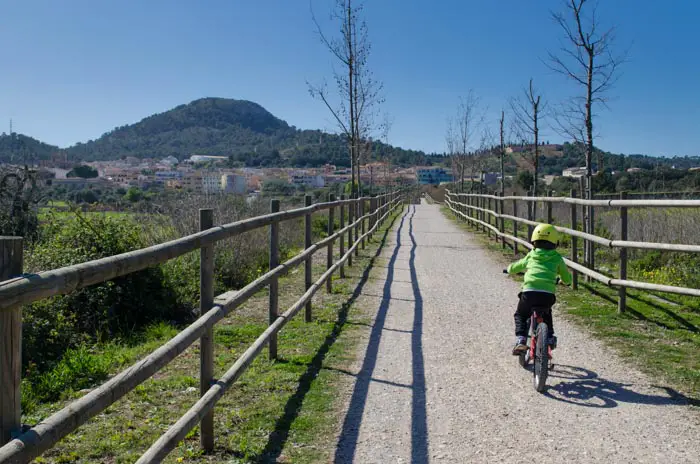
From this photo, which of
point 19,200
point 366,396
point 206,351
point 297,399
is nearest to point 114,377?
point 206,351

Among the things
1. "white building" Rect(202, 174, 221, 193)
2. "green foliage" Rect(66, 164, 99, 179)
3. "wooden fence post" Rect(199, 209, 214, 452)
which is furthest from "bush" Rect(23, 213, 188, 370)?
"green foliage" Rect(66, 164, 99, 179)

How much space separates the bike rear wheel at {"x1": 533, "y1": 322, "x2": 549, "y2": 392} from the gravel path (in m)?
0.10

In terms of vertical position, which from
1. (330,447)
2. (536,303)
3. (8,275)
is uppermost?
(8,275)

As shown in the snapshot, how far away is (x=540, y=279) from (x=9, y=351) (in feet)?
14.4

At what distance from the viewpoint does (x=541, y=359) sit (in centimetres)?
492

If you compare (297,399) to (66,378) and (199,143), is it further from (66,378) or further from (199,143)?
(199,143)

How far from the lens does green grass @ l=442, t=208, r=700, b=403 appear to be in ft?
17.8

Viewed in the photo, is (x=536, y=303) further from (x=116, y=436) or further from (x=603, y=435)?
(x=116, y=436)

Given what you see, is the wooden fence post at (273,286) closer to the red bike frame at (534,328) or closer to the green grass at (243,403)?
the green grass at (243,403)

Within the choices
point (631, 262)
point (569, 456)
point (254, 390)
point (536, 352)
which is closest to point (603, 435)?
point (569, 456)

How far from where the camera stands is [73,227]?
30.0ft

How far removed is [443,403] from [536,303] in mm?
1299

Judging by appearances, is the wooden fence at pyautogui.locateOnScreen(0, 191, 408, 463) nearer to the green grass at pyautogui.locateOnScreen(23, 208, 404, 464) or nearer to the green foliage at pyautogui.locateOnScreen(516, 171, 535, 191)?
the green grass at pyautogui.locateOnScreen(23, 208, 404, 464)

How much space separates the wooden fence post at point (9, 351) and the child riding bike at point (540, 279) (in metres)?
4.29
